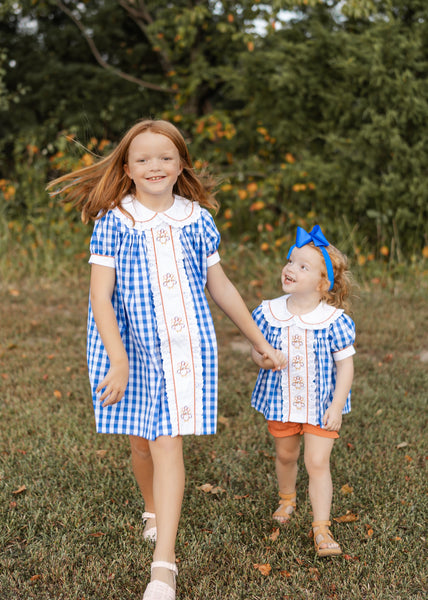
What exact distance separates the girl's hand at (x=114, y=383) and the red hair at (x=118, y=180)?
0.61 meters

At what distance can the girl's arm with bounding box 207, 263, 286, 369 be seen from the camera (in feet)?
8.96

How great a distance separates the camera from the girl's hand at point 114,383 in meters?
2.43

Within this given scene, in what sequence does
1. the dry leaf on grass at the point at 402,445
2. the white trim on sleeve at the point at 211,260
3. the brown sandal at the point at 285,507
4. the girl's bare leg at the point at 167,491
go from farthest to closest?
the dry leaf on grass at the point at 402,445 → the brown sandal at the point at 285,507 → the white trim on sleeve at the point at 211,260 → the girl's bare leg at the point at 167,491

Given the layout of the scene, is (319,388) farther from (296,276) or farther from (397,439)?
(397,439)

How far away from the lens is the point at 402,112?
23.5 feet

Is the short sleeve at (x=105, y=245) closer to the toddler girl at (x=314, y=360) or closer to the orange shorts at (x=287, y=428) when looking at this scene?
the toddler girl at (x=314, y=360)

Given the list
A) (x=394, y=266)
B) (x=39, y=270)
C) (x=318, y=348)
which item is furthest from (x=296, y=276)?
(x=39, y=270)

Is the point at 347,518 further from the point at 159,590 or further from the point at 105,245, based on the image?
the point at 105,245

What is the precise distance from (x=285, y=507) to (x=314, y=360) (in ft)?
2.56

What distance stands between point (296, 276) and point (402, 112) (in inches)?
200

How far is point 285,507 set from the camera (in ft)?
10.2

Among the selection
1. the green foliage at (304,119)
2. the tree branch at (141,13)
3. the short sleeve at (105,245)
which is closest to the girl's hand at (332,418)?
the short sleeve at (105,245)

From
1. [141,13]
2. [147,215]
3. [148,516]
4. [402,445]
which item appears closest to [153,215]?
[147,215]

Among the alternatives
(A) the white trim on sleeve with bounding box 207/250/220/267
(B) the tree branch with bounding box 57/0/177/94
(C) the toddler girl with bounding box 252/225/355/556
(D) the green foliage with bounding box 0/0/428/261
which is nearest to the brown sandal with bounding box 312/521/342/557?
(C) the toddler girl with bounding box 252/225/355/556
